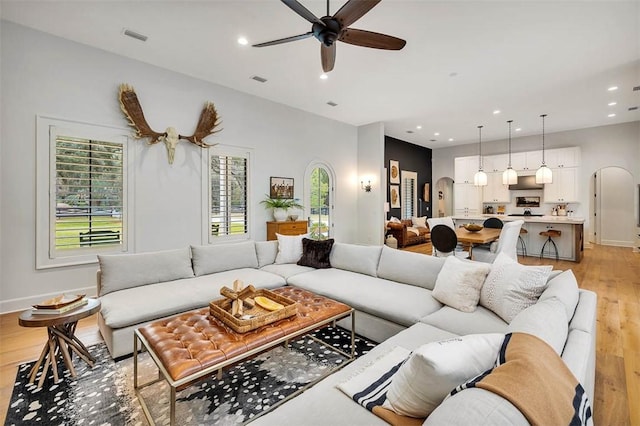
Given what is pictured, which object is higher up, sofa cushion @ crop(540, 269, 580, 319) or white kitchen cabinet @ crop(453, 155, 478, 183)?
white kitchen cabinet @ crop(453, 155, 478, 183)

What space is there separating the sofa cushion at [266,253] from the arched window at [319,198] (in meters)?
2.38

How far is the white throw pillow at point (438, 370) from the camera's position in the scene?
0.95 meters

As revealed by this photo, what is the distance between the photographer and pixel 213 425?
1.68 metres

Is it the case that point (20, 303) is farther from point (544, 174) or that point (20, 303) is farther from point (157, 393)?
point (544, 174)

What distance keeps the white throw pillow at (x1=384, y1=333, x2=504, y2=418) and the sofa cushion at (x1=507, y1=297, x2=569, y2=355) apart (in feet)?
0.52

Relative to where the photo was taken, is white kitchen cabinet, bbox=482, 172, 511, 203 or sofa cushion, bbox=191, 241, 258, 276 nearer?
sofa cushion, bbox=191, 241, 258, 276

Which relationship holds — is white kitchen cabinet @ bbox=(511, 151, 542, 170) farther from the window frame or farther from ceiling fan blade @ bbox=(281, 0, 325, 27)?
ceiling fan blade @ bbox=(281, 0, 325, 27)

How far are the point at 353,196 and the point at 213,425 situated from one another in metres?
6.27

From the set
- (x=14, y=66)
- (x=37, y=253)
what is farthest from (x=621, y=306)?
(x=14, y=66)

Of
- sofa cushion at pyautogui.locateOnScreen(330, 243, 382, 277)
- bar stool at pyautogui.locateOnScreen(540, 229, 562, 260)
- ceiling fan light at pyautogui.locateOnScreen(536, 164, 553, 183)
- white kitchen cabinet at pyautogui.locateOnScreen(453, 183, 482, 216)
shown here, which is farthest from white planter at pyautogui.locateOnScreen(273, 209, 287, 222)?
white kitchen cabinet at pyautogui.locateOnScreen(453, 183, 482, 216)

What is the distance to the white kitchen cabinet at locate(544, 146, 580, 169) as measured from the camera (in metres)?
7.55

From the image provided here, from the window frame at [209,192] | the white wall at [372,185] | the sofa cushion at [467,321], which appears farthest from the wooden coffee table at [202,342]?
the white wall at [372,185]

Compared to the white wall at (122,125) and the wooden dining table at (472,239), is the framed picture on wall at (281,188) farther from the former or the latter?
the wooden dining table at (472,239)

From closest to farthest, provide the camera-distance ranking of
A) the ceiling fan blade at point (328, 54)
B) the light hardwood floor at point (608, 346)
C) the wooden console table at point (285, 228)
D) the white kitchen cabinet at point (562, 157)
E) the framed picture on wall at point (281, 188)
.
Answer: the light hardwood floor at point (608, 346), the ceiling fan blade at point (328, 54), the wooden console table at point (285, 228), the framed picture on wall at point (281, 188), the white kitchen cabinet at point (562, 157)
